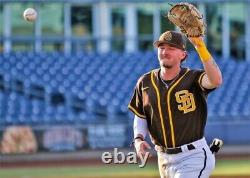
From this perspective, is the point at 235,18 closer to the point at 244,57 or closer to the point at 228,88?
the point at 244,57

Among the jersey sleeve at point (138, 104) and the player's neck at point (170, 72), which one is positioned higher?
the player's neck at point (170, 72)

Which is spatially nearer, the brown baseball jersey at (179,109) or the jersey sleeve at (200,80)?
the jersey sleeve at (200,80)

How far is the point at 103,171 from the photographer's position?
1430 centimetres

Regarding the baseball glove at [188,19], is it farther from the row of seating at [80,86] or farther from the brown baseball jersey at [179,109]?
the row of seating at [80,86]

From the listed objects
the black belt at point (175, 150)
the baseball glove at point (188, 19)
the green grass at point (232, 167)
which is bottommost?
the green grass at point (232, 167)

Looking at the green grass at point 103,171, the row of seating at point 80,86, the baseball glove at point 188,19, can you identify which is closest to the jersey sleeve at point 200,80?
the baseball glove at point 188,19

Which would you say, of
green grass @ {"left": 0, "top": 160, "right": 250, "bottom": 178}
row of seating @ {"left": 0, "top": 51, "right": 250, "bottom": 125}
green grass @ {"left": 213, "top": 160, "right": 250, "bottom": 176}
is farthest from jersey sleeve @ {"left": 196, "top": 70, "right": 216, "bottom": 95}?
row of seating @ {"left": 0, "top": 51, "right": 250, "bottom": 125}

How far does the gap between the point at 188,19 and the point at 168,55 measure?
45 centimetres

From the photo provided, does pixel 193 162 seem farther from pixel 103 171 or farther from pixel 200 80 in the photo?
pixel 103 171

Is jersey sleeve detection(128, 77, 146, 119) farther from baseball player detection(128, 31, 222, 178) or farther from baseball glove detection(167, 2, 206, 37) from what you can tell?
baseball glove detection(167, 2, 206, 37)

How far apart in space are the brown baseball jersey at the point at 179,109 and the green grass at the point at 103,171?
639 centimetres

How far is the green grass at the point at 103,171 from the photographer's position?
13376mm

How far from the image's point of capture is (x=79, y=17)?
25406mm

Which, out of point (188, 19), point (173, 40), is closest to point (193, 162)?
point (173, 40)
